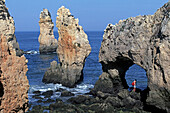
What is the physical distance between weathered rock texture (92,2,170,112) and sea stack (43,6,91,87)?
6616 millimetres

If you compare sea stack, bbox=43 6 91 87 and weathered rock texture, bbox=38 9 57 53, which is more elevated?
weathered rock texture, bbox=38 9 57 53

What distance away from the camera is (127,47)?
30766mm

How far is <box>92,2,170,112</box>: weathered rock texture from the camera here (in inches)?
968

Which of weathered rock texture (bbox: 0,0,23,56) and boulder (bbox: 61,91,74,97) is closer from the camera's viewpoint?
boulder (bbox: 61,91,74,97)

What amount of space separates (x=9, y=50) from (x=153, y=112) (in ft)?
59.3

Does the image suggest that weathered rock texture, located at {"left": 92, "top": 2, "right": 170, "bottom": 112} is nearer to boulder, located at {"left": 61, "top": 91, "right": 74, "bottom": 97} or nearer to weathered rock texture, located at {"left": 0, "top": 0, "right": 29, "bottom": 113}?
boulder, located at {"left": 61, "top": 91, "right": 74, "bottom": 97}

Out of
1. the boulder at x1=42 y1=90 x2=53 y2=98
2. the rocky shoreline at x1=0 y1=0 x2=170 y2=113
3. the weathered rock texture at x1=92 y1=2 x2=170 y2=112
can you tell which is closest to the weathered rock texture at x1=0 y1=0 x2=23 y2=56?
the rocky shoreline at x1=0 y1=0 x2=170 y2=113

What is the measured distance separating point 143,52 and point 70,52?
17179 mm

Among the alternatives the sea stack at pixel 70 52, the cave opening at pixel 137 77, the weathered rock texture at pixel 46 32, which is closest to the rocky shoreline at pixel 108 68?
the sea stack at pixel 70 52

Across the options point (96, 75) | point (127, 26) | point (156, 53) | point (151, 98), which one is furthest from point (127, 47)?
point (96, 75)

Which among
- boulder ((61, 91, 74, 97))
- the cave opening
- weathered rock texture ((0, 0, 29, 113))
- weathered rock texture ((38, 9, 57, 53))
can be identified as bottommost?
boulder ((61, 91, 74, 97))

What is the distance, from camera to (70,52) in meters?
42.8

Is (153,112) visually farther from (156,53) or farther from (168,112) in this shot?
(156,53)

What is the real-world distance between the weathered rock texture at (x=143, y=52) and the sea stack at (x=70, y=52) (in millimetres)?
6616
